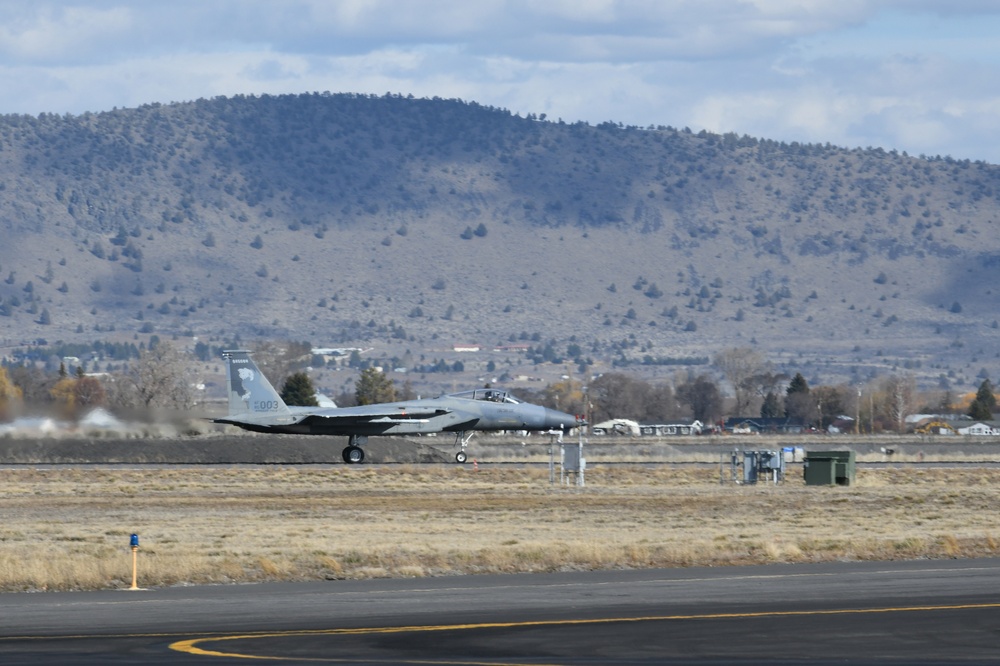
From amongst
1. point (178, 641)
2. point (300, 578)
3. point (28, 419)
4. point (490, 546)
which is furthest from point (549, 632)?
point (28, 419)

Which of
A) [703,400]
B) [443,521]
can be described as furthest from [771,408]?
[443,521]

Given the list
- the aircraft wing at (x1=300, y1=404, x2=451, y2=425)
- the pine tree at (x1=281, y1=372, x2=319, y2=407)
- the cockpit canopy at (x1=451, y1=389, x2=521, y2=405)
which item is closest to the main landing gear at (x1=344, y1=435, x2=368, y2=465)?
the aircraft wing at (x1=300, y1=404, x2=451, y2=425)

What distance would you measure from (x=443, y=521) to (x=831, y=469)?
17.9 meters

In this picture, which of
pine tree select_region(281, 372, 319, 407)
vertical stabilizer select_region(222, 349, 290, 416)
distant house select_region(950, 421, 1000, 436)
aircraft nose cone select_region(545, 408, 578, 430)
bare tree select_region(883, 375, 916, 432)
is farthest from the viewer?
bare tree select_region(883, 375, 916, 432)

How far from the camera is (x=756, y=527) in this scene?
114ft

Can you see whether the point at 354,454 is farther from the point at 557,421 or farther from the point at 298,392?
the point at 298,392

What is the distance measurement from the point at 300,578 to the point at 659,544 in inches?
288

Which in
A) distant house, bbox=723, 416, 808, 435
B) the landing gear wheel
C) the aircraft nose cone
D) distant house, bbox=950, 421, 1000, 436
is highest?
the aircraft nose cone

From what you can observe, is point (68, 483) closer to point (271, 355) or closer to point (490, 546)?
point (490, 546)

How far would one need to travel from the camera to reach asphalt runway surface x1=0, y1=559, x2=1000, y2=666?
16.8m

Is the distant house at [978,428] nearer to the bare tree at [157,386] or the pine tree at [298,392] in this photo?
the pine tree at [298,392]

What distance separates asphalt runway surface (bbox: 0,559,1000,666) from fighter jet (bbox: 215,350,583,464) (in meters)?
37.3

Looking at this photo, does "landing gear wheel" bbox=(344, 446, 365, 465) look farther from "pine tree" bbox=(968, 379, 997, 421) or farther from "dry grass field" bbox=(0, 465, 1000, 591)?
"pine tree" bbox=(968, 379, 997, 421)

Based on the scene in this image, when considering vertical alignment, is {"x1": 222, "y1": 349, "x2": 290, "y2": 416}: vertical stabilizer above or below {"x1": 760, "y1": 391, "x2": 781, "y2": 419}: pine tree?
above
